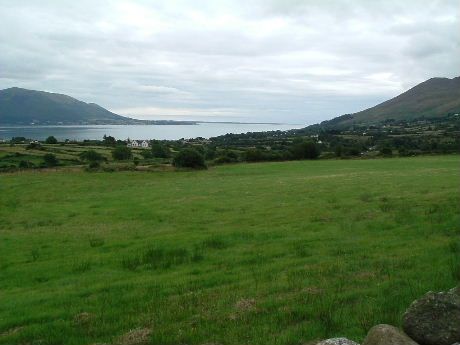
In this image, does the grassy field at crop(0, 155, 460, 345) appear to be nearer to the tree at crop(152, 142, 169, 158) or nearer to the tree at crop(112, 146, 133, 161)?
the tree at crop(112, 146, 133, 161)

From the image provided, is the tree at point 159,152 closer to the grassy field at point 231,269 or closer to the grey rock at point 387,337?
the grassy field at point 231,269

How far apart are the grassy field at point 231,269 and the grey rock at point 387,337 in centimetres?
126

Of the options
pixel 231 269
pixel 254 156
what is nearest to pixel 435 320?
pixel 231 269

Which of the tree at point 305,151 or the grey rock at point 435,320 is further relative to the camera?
the tree at point 305,151

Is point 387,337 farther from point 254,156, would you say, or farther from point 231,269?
point 254,156

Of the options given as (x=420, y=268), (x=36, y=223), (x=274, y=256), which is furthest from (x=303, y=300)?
(x=36, y=223)

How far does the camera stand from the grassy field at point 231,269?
941 centimetres

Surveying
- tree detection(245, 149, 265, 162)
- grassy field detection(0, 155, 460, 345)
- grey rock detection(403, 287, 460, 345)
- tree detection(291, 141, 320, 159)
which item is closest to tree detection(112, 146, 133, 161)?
tree detection(245, 149, 265, 162)

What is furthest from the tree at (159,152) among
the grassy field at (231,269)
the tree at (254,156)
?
the grassy field at (231,269)

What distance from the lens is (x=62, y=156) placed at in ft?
357

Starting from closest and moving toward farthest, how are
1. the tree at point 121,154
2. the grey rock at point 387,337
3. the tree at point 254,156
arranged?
the grey rock at point 387,337
the tree at point 254,156
the tree at point 121,154

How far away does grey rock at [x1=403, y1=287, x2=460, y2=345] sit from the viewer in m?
7.20

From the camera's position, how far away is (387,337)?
6.88 meters

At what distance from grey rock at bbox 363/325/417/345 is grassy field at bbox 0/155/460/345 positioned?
126 cm
